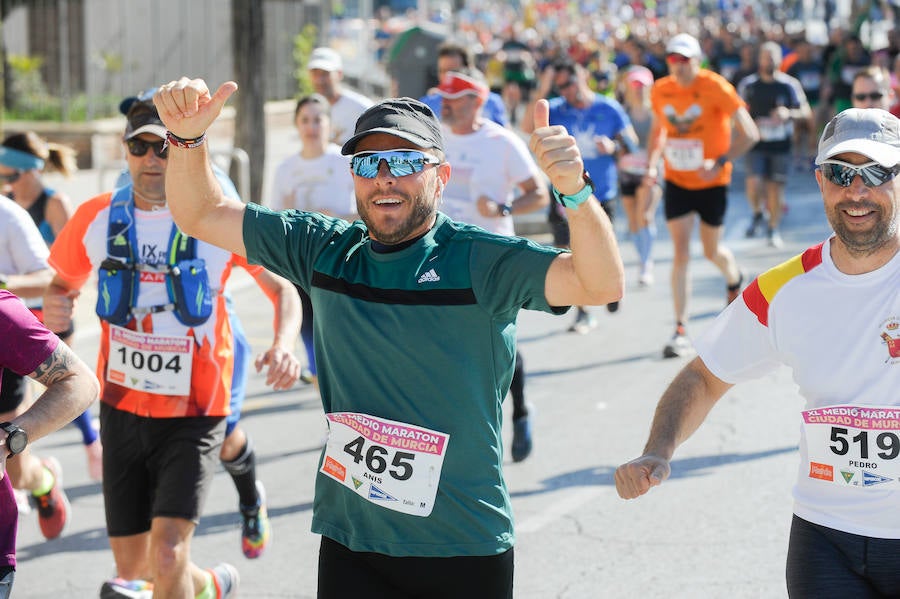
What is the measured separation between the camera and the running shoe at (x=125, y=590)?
5127 millimetres

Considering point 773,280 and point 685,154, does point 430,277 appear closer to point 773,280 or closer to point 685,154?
point 773,280

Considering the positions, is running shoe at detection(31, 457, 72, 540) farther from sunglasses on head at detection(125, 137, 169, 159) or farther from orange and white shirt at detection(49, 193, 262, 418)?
sunglasses on head at detection(125, 137, 169, 159)

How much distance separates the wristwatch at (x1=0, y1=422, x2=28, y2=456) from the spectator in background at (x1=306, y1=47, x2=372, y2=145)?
743 centimetres

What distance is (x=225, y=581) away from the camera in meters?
5.45

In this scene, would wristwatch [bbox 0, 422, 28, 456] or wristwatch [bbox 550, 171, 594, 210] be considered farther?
wristwatch [bbox 0, 422, 28, 456]

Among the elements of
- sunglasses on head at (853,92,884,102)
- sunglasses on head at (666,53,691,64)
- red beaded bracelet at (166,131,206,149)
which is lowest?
sunglasses on head at (853,92,884,102)

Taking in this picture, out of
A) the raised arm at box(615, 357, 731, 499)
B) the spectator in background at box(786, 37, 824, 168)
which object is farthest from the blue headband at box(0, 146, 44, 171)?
the spectator in background at box(786, 37, 824, 168)

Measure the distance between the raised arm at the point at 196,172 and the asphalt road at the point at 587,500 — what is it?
807 millimetres

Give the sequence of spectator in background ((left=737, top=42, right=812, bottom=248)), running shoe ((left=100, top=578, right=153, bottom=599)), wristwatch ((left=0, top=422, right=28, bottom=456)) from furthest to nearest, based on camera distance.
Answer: spectator in background ((left=737, top=42, right=812, bottom=248)), running shoe ((left=100, top=578, right=153, bottom=599)), wristwatch ((left=0, top=422, right=28, bottom=456))

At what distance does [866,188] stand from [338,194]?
551 centimetres

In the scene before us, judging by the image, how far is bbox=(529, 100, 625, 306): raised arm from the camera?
3.30 m

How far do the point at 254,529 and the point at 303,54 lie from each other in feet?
76.8

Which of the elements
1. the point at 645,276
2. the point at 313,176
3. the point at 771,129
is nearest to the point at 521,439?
the point at 313,176

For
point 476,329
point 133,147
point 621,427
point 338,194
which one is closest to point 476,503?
point 476,329
